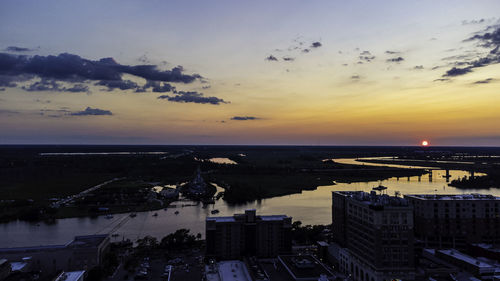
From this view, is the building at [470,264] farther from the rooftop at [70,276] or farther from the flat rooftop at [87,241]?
the flat rooftop at [87,241]

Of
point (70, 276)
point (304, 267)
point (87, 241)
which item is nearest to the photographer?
point (70, 276)

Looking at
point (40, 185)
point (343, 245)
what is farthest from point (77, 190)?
point (343, 245)

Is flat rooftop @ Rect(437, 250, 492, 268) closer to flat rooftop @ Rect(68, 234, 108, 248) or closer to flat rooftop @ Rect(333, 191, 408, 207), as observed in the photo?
flat rooftop @ Rect(333, 191, 408, 207)

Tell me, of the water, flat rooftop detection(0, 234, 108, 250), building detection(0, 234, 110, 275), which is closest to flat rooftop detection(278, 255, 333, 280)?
building detection(0, 234, 110, 275)

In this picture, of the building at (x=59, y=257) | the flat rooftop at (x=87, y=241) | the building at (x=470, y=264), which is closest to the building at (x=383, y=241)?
the building at (x=470, y=264)

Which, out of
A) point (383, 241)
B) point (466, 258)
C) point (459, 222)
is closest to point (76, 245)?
point (383, 241)

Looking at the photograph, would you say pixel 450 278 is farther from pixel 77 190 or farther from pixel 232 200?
pixel 77 190

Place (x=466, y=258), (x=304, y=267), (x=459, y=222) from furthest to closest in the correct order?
(x=459, y=222) → (x=466, y=258) → (x=304, y=267)

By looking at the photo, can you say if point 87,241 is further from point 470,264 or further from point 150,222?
point 470,264
